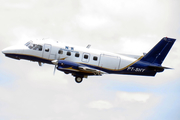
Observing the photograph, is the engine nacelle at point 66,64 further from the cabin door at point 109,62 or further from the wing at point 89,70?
the cabin door at point 109,62

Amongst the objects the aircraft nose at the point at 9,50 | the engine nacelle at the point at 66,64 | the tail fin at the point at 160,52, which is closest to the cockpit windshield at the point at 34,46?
the aircraft nose at the point at 9,50

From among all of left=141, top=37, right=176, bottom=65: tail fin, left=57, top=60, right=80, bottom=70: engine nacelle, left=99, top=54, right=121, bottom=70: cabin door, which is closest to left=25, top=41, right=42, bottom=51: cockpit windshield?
left=57, top=60, right=80, bottom=70: engine nacelle

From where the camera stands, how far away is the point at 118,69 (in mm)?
36188

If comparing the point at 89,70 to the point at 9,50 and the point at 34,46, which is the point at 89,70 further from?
the point at 9,50

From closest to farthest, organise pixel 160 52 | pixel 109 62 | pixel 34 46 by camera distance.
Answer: pixel 34 46, pixel 109 62, pixel 160 52

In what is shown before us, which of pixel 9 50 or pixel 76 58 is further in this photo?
pixel 76 58

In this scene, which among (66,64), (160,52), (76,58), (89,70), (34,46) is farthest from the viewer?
(160,52)

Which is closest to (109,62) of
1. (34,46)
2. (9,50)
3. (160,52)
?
(160,52)

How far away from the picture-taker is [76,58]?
34375 mm

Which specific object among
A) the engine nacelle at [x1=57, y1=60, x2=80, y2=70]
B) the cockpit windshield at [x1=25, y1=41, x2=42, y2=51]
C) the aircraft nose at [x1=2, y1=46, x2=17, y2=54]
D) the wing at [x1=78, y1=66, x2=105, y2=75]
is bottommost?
the wing at [x1=78, y1=66, x2=105, y2=75]

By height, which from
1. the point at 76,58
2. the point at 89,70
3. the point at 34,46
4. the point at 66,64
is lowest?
the point at 89,70

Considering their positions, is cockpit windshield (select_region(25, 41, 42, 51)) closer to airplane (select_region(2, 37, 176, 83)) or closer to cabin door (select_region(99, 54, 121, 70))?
airplane (select_region(2, 37, 176, 83))

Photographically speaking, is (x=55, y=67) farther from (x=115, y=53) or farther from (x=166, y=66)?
(x=166, y=66)

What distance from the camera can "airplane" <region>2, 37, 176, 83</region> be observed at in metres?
33.8
